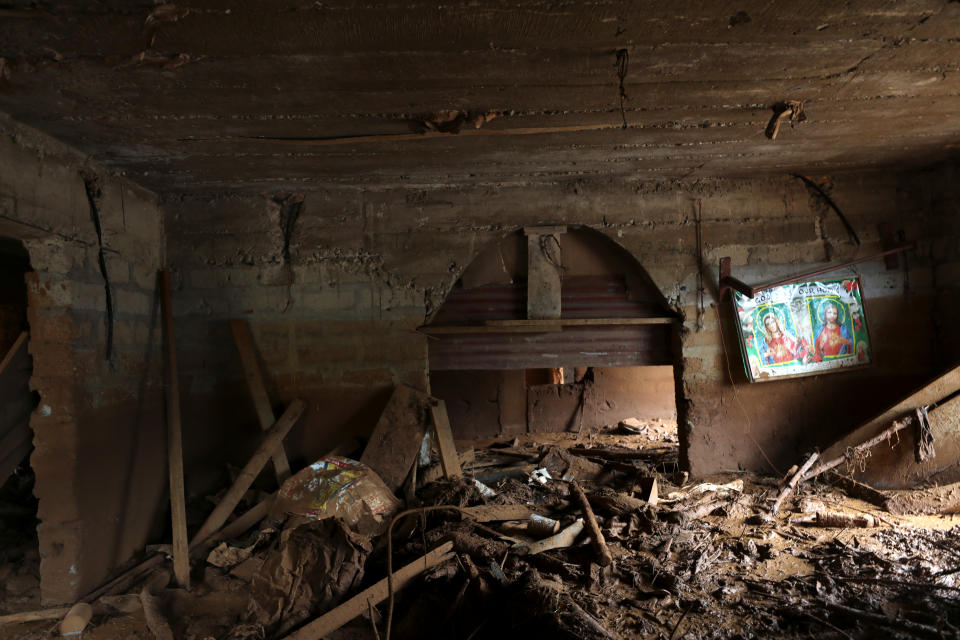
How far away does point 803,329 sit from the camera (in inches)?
177

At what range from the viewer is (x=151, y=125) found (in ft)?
10.0

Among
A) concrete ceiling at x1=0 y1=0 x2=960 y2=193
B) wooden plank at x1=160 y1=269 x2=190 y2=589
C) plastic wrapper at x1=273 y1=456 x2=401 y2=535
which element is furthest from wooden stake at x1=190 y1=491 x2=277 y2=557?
concrete ceiling at x1=0 y1=0 x2=960 y2=193

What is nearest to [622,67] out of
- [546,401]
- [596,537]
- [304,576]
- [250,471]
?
[596,537]

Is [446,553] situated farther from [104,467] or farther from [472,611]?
[104,467]

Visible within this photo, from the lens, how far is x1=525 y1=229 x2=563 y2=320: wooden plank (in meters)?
4.59

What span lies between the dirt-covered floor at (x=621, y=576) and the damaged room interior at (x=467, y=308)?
0.02m

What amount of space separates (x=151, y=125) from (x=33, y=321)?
4.42 ft

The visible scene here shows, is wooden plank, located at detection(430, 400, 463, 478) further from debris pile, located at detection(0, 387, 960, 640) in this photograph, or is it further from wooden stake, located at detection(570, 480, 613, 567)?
wooden stake, located at detection(570, 480, 613, 567)

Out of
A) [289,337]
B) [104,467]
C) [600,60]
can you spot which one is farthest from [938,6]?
[104,467]

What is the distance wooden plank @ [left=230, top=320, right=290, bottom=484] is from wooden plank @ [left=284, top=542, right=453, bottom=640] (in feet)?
5.39

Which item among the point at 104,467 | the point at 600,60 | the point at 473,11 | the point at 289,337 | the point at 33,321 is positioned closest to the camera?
the point at 473,11

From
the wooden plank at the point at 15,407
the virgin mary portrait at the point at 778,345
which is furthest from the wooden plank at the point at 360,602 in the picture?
the virgin mary portrait at the point at 778,345

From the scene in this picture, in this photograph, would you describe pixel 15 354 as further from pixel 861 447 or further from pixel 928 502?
pixel 928 502

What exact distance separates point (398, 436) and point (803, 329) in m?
3.32
